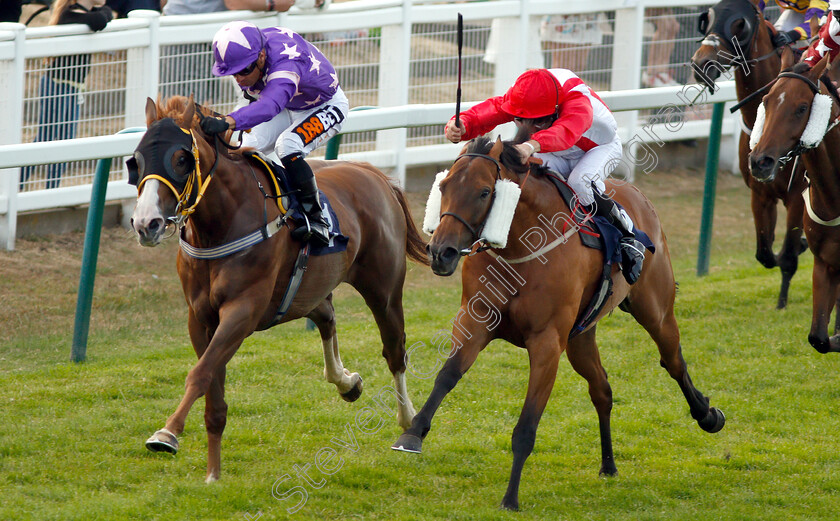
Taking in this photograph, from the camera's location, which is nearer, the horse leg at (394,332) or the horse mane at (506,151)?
the horse mane at (506,151)

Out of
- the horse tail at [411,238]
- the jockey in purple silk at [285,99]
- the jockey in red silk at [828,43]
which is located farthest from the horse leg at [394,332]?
the jockey in red silk at [828,43]

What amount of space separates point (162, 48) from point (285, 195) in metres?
3.79

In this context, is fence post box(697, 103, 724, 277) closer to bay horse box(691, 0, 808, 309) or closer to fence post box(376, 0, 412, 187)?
bay horse box(691, 0, 808, 309)

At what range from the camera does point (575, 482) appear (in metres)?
5.00

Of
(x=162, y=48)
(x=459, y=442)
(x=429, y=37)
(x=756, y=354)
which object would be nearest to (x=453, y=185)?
(x=459, y=442)

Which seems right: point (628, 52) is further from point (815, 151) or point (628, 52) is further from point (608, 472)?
point (608, 472)

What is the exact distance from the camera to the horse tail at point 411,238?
232 inches

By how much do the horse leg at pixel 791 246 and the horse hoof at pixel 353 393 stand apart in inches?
122

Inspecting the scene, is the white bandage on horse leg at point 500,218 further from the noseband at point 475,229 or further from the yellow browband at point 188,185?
the yellow browband at point 188,185

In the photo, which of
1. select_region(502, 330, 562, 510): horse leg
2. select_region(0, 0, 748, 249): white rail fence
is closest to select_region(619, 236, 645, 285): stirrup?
select_region(502, 330, 562, 510): horse leg

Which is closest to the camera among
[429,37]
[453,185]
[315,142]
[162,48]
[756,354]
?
[453,185]

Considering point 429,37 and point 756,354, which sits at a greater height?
point 429,37

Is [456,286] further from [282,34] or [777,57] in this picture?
[282,34]

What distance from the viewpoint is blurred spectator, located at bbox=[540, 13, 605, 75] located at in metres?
10.4
